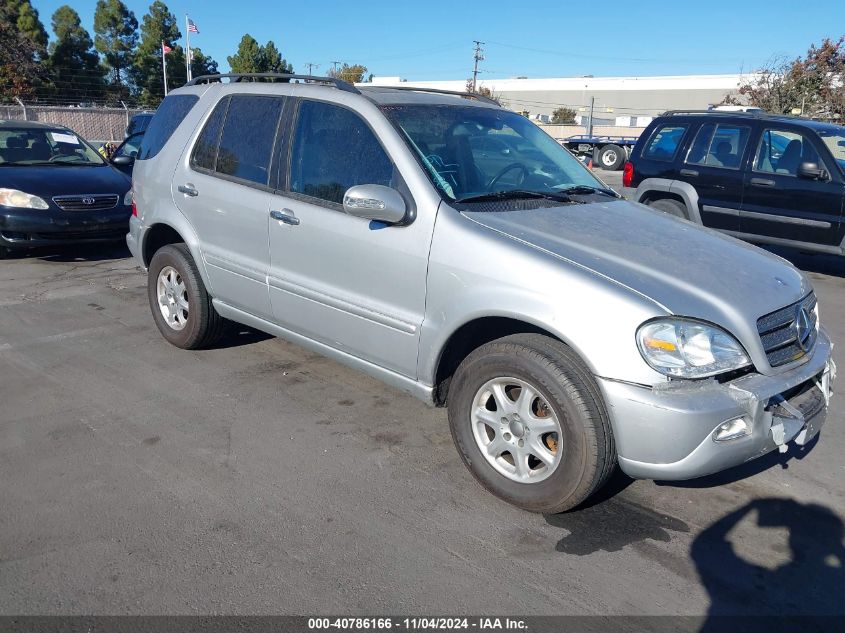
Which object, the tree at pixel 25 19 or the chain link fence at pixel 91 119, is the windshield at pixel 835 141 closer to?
the chain link fence at pixel 91 119

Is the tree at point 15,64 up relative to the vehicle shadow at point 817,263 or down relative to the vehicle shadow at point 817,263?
up

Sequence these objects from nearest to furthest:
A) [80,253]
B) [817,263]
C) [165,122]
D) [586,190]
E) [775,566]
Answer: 1. [775,566]
2. [586,190]
3. [165,122]
4. [80,253]
5. [817,263]

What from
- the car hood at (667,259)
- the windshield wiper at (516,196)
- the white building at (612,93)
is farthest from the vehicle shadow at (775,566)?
the white building at (612,93)

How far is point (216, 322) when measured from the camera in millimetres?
5098

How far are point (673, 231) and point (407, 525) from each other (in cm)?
211

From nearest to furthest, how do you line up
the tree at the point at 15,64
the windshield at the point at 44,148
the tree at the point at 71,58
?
the windshield at the point at 44,148, the tree at the point at 15,64, the tree at the point at 71,58

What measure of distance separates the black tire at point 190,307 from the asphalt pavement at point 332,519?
17.9 inches

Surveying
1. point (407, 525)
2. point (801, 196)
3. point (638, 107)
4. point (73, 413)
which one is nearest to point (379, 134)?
point (407, 525)

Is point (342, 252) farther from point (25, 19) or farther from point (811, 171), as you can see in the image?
point (25, 19)

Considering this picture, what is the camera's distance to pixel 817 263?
9.60 m

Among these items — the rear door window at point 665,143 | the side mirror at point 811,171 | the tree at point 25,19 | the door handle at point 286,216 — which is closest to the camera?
the door handle at point 286,216

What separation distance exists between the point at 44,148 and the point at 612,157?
2215 centimetres

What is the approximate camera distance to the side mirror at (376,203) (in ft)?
11.5

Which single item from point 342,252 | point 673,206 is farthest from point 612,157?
point 342,252
